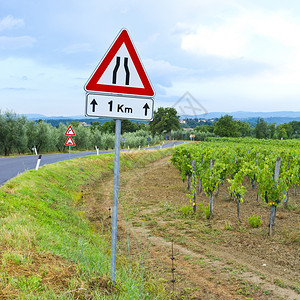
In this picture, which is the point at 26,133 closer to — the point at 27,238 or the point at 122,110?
the point at 27,238

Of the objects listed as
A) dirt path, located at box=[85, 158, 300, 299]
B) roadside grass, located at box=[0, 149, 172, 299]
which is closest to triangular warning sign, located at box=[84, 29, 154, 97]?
dirt path, located at box=[85, 158, 300, 299]

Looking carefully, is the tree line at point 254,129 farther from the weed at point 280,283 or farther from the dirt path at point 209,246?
the weed at point 280,283

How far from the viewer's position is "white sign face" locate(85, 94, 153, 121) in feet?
11.9

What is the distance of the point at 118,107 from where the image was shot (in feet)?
12.1

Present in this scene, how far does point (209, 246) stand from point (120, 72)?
19.1 feet

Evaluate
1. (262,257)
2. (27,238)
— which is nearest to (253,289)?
(262,257)

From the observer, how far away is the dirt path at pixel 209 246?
5438mm

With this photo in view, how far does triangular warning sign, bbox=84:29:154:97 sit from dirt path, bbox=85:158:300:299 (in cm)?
220

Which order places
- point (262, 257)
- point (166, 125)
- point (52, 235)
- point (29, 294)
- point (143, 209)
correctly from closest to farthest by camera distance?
point (29, 294) → point (52, 235) → point (262, 257) → point (143, 209) → point (166, 125)

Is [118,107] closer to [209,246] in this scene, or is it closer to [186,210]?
[209,246]

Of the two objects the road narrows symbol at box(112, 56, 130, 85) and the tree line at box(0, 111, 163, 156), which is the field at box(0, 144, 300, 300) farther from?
the tree line at box(0, 111, 163, 156)

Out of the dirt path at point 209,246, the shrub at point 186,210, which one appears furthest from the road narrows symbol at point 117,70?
the shrub at point 186,210

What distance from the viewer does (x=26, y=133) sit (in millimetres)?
34438

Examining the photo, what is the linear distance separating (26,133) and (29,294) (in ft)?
111
